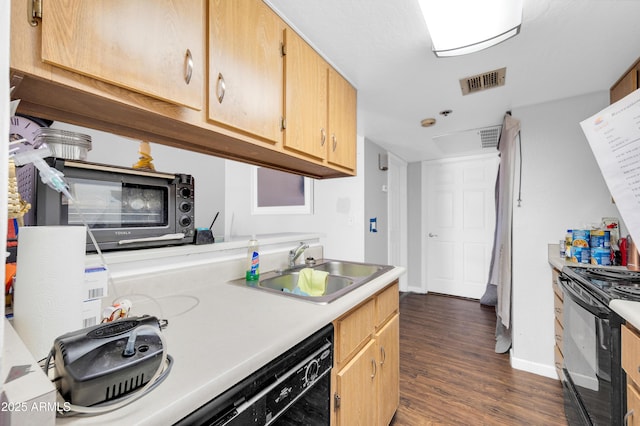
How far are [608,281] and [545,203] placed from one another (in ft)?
3.12

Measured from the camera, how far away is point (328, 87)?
1564mm

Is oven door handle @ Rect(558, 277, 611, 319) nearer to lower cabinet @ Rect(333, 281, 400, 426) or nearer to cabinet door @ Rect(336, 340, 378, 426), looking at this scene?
lower cabinet @ Rect(333, 281, 400, 426)

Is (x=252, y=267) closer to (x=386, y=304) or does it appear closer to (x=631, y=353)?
(x=386, y=304)

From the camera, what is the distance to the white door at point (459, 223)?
12.5ft

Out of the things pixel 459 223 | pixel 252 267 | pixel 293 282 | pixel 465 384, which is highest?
pixel 459 223

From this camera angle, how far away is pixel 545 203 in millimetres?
2125

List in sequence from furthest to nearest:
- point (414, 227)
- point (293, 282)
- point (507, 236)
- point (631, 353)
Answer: point (414, 227), point (507, 236), point (293, 282), point (631, 353)

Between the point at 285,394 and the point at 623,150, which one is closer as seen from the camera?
the point at 285,394

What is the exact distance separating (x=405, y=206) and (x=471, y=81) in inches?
108

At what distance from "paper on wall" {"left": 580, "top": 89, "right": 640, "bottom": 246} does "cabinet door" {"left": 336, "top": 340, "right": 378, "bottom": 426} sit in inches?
57.2

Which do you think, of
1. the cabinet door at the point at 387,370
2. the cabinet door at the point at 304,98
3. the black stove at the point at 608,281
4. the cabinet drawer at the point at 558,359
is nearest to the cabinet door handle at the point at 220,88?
the cabinet door at the point at 304,98

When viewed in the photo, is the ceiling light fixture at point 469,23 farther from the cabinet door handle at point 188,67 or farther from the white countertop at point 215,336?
the white countertop at point 215,336

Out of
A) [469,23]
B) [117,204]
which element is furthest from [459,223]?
[117,204]

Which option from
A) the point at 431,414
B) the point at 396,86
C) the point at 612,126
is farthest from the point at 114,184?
the point at 612,126
